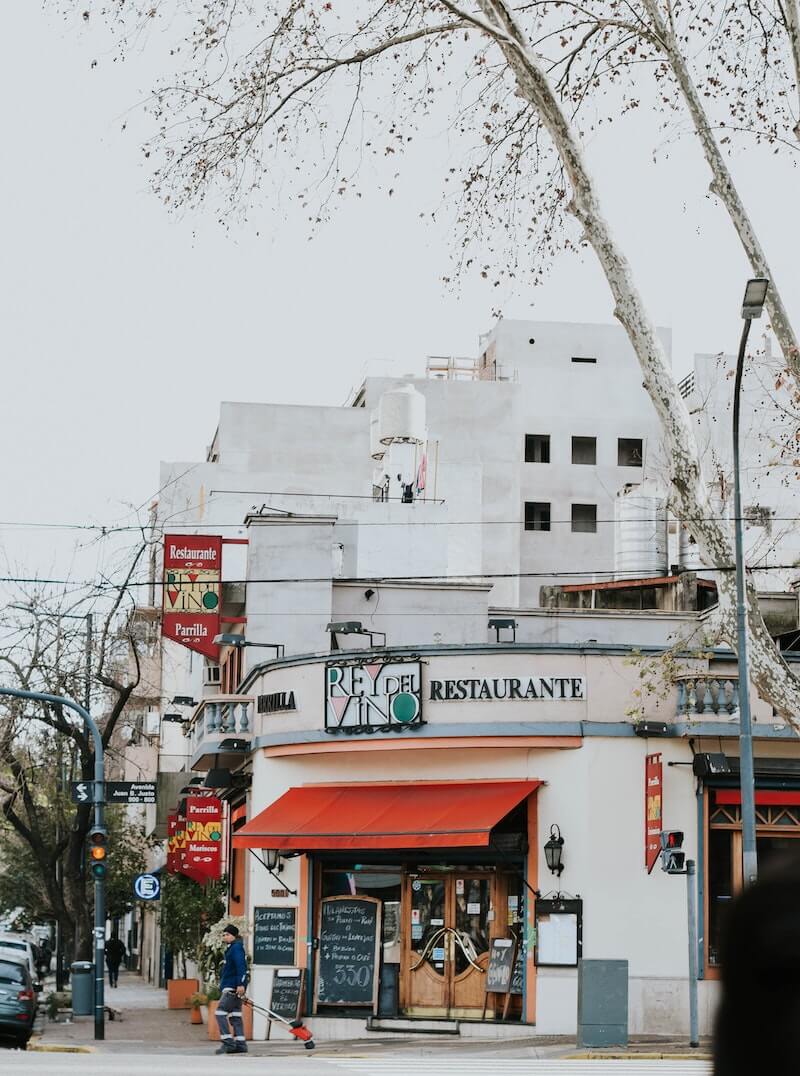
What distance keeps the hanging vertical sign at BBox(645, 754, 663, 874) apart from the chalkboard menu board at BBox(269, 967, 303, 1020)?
6.15 m

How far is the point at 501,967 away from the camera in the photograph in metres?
24.5

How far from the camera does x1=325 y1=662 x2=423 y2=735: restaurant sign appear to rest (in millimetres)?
25172

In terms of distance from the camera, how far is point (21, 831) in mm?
39781

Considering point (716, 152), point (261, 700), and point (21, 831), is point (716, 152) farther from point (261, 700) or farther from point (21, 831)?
point (21, 831)

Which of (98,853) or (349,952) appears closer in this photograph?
(349,952)

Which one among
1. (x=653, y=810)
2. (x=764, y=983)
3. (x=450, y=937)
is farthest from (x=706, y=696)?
(x=764, y=983)

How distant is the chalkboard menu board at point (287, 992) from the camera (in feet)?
83.8

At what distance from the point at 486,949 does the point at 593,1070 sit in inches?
275

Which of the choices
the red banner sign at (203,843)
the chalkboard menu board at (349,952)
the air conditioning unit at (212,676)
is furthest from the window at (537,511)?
the chalkboard menu board at (349,952)

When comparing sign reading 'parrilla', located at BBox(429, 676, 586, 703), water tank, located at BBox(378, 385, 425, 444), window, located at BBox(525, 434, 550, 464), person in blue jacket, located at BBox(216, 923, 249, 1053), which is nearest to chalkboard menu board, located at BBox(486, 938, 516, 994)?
sign reading 'parrilla', located at BBox(429, 676, 586, 703)

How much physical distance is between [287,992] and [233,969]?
3064 millimetres

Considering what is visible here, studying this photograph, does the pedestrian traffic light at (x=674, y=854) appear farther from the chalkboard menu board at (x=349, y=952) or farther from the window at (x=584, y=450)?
the window at (x=584, y=450)

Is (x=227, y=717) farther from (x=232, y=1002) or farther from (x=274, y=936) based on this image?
(x=232, y=1002)

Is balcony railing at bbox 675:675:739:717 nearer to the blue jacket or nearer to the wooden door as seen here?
the wooden door
